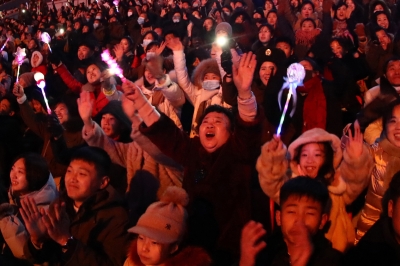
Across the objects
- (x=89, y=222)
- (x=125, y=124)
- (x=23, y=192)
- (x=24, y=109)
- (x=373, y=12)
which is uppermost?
(x=373, y=12)

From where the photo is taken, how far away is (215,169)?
116 inches

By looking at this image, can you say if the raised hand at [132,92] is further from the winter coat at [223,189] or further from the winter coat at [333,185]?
the winter coat at [333,185]

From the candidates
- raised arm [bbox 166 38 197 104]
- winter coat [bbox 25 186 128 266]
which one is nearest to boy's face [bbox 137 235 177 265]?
winter coat [bbox 25 186 128 266]

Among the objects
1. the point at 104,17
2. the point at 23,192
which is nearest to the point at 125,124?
the point at 23,192

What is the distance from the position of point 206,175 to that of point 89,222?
724mm

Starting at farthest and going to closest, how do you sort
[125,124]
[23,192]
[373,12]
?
[373,12]
[125,124]
[23,192]

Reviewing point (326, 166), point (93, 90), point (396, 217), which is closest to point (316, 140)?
point (326, 166)

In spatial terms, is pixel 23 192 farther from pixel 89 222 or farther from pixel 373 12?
pixel 373 12

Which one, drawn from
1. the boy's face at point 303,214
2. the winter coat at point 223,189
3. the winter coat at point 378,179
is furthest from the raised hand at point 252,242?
the winter coat at point 378,179

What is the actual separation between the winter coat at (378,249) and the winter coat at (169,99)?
95.4 inches

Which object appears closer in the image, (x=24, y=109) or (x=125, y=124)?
(x=125, y=124)

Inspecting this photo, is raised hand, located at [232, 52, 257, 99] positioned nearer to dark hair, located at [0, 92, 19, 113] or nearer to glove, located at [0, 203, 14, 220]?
glove, located at [0, 203, 14, 220]

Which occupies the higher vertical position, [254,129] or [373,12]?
[373,12]

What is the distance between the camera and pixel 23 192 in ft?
10.9
